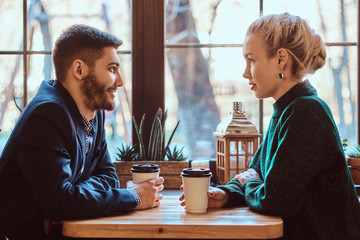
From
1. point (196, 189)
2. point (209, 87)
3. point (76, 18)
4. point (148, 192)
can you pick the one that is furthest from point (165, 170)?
point (76, 18)

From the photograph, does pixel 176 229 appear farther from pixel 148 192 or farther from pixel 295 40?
pixel 295 40

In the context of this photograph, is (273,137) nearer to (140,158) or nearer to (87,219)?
(87,219)

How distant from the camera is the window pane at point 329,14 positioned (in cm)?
260

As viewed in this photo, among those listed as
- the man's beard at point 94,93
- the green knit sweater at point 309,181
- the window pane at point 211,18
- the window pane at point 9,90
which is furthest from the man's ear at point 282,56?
the window pane at point 9,90

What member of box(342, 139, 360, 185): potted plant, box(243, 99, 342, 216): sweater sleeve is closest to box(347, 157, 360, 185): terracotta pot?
box(342, 139, 360, 185): potted plant

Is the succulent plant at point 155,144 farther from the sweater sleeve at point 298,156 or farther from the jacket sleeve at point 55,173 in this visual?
the sweater sleeve at point 298,156

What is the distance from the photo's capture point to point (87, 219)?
1.36 metres

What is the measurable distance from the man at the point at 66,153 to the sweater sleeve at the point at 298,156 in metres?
0.46

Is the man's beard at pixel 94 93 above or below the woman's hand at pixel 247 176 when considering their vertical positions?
above

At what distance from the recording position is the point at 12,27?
9.09 ft

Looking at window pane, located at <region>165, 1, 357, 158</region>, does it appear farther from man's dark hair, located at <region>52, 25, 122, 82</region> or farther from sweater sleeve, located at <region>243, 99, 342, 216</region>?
sweater sleeve, located at <region>243, 99, 342, 216</region>

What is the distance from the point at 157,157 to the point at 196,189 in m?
1.00

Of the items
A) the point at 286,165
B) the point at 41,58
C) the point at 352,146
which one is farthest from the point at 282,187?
the point at 41,58

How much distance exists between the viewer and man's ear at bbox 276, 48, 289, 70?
1.51 m
